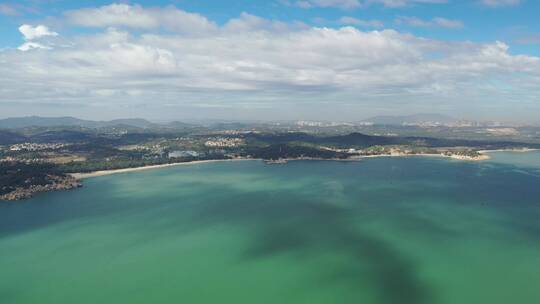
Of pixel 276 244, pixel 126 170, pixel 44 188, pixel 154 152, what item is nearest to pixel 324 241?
pixel 276 244

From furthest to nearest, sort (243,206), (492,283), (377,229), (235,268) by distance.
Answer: (243,206) → (377,229) → (235,268) → (492,283)

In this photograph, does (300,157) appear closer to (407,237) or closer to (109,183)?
(109,183)

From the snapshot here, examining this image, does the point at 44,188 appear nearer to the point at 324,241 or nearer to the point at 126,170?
the point at 126,170

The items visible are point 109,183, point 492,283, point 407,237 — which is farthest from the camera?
point 109,183

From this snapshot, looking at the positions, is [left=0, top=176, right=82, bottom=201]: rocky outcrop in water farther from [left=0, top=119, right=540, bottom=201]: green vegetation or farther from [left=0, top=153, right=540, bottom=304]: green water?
[left=0, top=153, right=540, bottom=304]: green water

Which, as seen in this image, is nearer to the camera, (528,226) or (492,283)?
(492,283)

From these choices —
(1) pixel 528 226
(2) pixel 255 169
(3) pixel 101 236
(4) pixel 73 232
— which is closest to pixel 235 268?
(3) pixel 101 236

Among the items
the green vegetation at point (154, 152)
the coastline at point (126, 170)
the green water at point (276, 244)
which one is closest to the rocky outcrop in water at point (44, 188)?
the green vegetation at point (154, 152)
